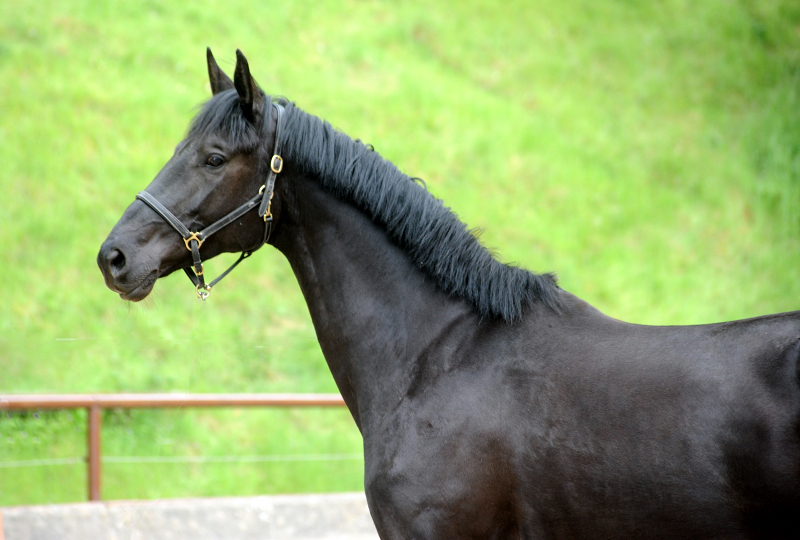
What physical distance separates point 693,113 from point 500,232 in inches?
204

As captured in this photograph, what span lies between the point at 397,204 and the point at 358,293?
0.37m

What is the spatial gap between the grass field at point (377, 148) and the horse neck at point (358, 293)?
282cm

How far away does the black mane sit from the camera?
7.36ft

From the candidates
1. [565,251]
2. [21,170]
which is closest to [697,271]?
[565,251]

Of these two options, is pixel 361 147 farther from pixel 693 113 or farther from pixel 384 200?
pixel 693 113

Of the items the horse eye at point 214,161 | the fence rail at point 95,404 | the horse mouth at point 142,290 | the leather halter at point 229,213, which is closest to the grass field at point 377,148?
the fence rail at point 95,404

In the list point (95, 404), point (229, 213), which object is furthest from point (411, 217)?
point (95, 404)

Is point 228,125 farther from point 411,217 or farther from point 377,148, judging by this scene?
point 377,148

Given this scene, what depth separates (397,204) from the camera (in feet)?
7.54

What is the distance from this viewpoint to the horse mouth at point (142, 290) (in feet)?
7.31

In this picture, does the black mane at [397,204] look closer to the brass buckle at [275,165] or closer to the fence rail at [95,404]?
the brass buckle at [275,165]

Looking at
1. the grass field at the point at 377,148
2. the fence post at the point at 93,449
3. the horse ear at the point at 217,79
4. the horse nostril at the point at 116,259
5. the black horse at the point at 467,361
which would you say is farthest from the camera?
the grass field at the point at 377,148

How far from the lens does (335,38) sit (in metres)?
9.89

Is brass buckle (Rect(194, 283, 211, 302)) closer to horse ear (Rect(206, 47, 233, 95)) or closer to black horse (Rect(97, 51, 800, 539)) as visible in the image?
black horse (Rect(97, 51, 800, 539))
